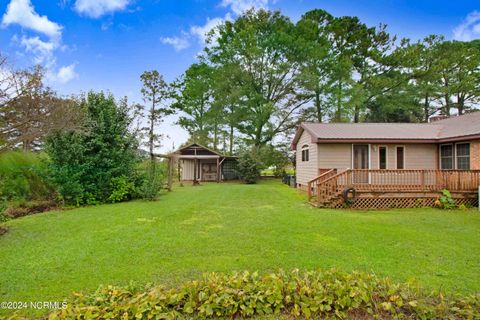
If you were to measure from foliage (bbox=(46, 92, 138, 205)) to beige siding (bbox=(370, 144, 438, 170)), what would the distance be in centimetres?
1097

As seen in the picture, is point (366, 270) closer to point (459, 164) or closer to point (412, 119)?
point (459, 164)

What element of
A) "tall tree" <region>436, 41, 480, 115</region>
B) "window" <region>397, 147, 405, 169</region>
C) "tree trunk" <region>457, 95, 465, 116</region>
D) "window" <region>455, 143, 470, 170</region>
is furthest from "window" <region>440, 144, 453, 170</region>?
"tree trunk" <region>457, 95, 465, 116</region>

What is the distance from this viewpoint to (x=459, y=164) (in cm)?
1132

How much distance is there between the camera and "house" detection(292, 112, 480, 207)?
32.2 feet

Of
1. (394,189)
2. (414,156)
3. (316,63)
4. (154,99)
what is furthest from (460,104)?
(154,99)

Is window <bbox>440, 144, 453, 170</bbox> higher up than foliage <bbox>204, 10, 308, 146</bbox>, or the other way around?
foliage <bbox>204, 10, 308, 146</bbox>

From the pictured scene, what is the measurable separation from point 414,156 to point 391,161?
1.14 m

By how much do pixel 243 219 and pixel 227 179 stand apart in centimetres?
1735

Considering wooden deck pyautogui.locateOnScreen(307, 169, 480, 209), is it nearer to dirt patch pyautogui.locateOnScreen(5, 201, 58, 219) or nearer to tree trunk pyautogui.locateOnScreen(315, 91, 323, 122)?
dirt patch pyautogui.locateOnScreen(5, 201, 58, 219)

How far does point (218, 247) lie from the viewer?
16.3 ft

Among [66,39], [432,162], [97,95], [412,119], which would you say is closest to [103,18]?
[66,39]

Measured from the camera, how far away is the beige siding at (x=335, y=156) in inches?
493

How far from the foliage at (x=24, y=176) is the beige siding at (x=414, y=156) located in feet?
44.9

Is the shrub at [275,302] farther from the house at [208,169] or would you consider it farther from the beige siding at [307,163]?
the house at [208,169]
